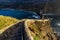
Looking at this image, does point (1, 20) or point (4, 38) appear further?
point (1, 20)

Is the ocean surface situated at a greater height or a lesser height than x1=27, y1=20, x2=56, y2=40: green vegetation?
lesser

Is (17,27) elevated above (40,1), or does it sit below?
above

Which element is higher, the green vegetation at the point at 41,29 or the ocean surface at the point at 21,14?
the green vegetation at the point at 41,29

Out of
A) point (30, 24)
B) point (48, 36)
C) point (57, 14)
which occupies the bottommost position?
point (57, 14)

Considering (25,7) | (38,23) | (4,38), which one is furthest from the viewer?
(25,7)

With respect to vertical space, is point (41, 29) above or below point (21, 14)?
above

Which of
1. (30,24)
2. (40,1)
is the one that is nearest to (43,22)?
(30,24)

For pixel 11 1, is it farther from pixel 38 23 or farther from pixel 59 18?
pixel 38 23

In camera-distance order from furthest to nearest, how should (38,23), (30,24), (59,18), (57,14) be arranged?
(57,14), (59,18), (38,23), (30,24)

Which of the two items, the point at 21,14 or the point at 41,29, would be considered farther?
the point at 21,14

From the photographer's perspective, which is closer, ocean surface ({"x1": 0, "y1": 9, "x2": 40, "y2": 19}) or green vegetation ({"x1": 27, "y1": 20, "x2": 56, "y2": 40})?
green vegetation ({"x1": 27, "y1": 20, "x2": 56, "y2": 40})

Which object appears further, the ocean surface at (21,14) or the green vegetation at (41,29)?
the ocean surface at (21,14)
